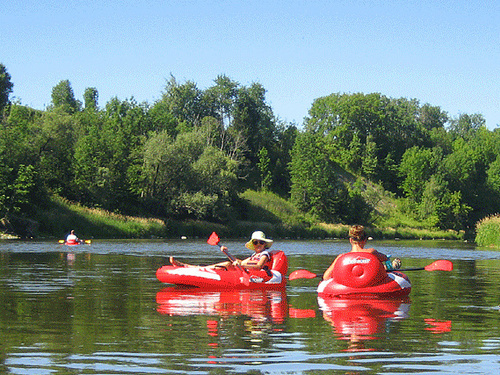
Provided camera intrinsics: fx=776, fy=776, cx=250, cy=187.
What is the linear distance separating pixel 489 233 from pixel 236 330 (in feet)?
120

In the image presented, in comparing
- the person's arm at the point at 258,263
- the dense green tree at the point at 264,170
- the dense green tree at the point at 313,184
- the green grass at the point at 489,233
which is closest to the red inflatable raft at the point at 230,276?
the person's arm at the point at 258,263

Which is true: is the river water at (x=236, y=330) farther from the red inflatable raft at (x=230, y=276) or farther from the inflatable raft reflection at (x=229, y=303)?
the red inflatable raft at (x=230, y=276)

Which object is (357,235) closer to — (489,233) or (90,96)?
(489,233)

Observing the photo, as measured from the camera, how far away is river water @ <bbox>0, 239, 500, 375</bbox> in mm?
7656

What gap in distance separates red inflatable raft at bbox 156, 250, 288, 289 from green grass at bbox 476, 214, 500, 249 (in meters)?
29.0

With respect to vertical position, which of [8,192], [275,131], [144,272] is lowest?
Answer: [144,272]

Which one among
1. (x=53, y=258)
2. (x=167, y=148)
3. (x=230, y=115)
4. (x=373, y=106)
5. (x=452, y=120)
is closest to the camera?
(x=53, y=258)

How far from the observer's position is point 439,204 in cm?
8819

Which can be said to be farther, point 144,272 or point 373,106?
point 373,106

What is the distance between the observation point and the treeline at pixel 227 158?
5847 centimetres

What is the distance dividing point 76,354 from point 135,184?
5498 centimetres

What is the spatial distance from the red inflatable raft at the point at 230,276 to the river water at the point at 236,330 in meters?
0.28

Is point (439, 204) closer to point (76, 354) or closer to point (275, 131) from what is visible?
point (275, 131)

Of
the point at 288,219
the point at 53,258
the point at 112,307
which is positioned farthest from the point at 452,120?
the point at 112,307
